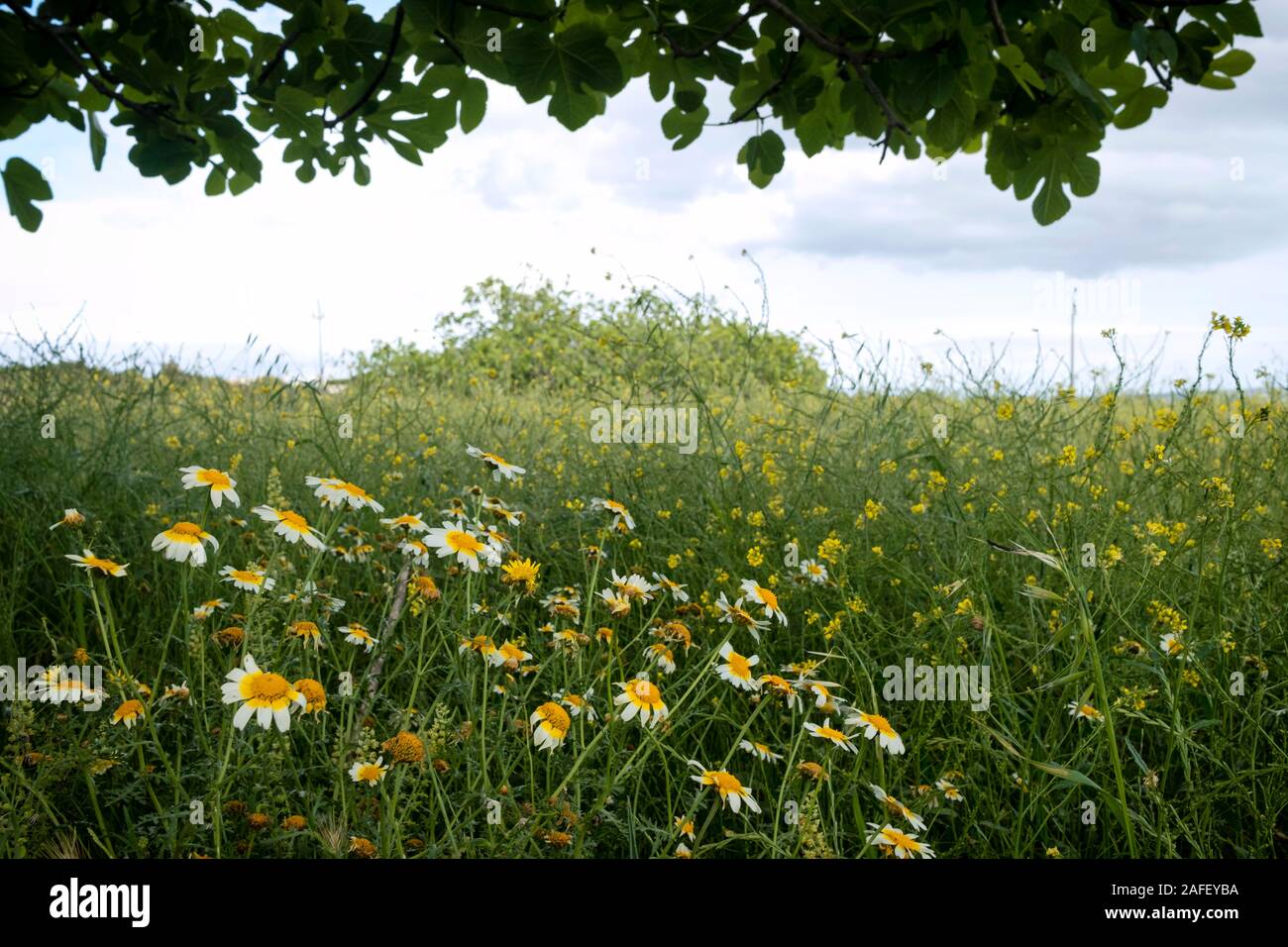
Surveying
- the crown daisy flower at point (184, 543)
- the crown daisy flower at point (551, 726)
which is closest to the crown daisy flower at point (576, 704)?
the crown daisy flower at point (551, 726)

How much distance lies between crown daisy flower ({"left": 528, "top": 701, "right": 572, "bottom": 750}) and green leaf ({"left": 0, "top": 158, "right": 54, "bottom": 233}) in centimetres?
237

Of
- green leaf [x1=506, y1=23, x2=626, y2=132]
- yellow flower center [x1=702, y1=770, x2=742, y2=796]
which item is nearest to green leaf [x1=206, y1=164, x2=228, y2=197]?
green leaf [x1=506, y1=23, x2=626, y2=132]

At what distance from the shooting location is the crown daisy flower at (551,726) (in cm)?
162

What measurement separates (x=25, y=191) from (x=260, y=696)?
88.5 inches

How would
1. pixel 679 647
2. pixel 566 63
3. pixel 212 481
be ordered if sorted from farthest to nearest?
pixel 679 647
pixel 566 63
pixel 212 481

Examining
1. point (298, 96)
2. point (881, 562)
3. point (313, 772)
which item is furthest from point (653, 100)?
point (313, 772)

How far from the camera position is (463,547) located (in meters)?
1.85

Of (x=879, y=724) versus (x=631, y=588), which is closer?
(x=879, y=724)

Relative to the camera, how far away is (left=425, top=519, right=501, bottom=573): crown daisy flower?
1.82 m

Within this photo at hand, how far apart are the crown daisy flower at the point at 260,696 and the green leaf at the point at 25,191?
7.12 feet

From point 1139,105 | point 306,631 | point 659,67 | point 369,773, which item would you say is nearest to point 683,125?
point 659,67

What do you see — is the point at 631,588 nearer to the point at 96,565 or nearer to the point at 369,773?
the point at 369,773
